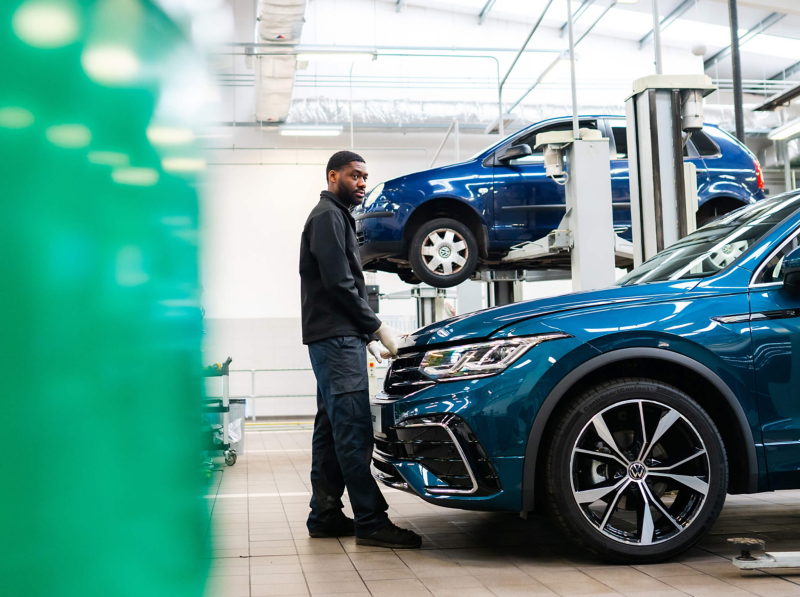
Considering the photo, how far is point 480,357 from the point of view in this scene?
11.4 feet

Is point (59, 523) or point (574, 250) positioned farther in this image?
point (574, 250)

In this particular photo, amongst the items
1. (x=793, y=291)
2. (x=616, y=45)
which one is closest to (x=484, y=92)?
(x=616, y=45)

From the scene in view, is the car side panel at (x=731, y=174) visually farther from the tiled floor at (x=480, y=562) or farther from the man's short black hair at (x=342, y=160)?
the man's short black hair at (x=342, y=160)

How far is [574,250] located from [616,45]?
46.8 ft

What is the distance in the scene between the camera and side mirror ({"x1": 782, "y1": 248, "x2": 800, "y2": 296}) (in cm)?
339

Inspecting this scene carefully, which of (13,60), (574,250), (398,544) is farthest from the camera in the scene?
(574,250)

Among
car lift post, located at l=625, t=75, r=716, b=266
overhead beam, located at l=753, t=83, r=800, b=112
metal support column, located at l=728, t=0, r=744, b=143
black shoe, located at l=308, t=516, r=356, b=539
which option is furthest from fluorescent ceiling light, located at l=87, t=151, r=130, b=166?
metal support column, located at l=728, t=0, r=744, b=143

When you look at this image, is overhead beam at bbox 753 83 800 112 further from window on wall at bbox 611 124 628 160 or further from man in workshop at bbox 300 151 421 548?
man in workshop at bbox 300 151 421 548

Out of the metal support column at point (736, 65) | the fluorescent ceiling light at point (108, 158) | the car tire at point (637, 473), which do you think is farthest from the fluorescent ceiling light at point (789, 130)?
the fluorescent ceiling light at point (108, 158)

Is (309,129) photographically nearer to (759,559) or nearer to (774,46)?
(774,46)

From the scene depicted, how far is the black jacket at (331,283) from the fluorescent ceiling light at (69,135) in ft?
10.8

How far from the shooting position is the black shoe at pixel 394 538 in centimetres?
381

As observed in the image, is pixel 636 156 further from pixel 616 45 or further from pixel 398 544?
pixel 616 45

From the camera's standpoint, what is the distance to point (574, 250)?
20.4ft
